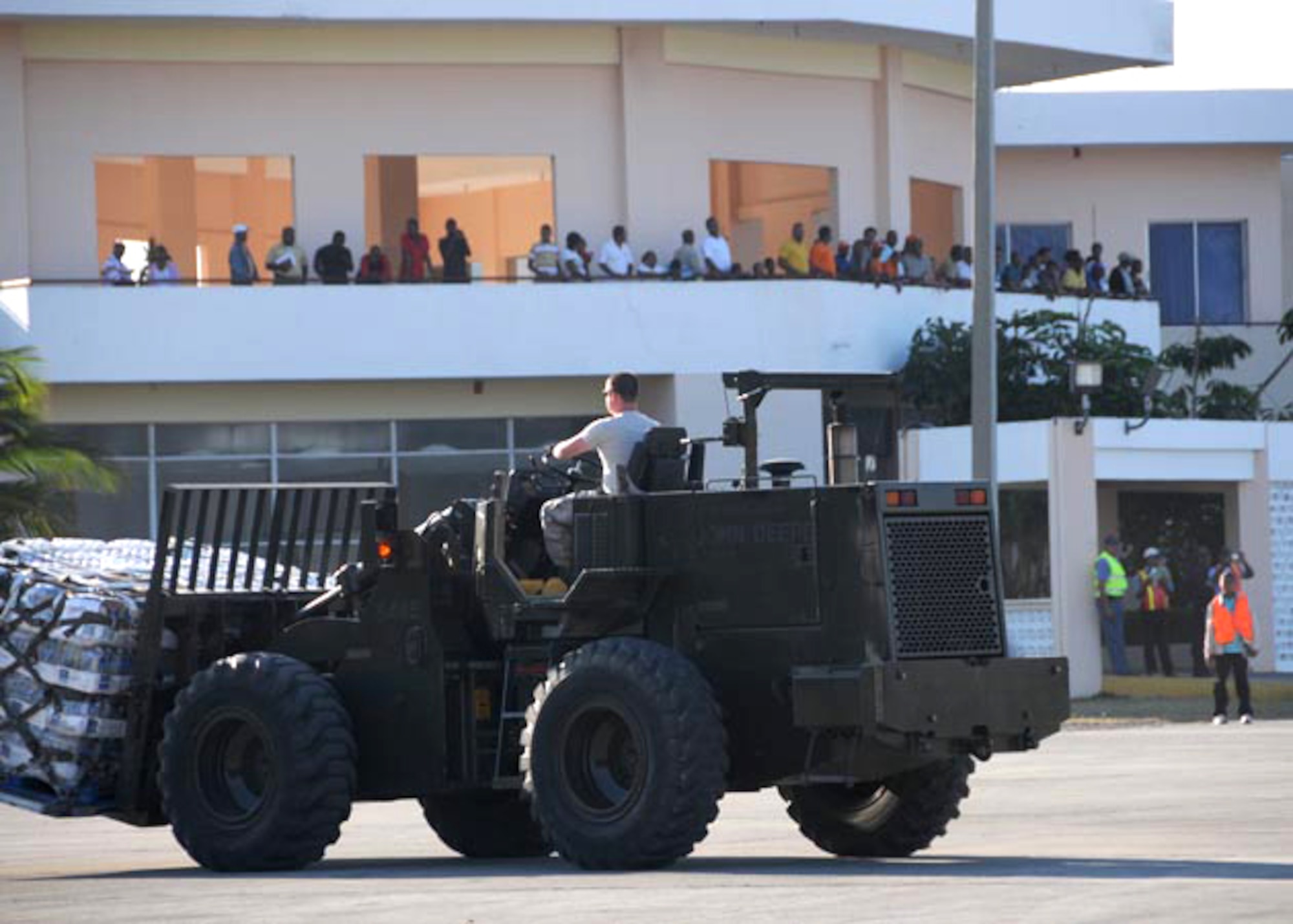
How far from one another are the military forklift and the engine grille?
15 millimetres

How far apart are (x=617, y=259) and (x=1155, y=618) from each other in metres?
8.99

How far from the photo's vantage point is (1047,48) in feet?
158

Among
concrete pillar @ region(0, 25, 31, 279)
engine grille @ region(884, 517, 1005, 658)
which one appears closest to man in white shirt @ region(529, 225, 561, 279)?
concrete pillar @ region(0, 25, 31, 279)

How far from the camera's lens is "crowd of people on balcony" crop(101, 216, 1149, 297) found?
4269 cm

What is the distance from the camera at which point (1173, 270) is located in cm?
5803

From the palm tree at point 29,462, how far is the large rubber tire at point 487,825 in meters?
15.1

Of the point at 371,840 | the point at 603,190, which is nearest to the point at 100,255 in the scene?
the point at 603,190

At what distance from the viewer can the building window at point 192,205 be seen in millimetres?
44219

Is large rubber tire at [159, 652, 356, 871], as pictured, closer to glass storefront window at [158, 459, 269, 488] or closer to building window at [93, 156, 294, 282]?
glass storefront window at [158, 459, 269, 488]

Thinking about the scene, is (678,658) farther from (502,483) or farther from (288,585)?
(288,585)

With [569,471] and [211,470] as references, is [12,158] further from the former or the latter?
[569,471]

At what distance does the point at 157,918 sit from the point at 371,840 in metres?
6.60

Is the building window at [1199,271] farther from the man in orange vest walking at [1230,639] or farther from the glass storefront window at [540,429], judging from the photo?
the man in orange vest walking at [1230,639]

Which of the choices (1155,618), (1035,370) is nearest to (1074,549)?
(1155,618)
